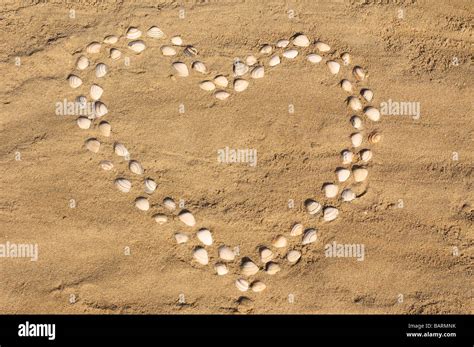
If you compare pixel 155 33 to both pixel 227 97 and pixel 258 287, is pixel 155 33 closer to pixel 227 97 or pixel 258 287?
pixel 227 97

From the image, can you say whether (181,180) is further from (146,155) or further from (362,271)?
(362,271)

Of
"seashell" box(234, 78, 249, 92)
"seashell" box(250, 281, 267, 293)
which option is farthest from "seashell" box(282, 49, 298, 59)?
"seashell" box(250, 281, 267, 293)

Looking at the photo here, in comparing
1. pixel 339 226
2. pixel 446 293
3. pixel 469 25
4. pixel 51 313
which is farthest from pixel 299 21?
pixel 51 313

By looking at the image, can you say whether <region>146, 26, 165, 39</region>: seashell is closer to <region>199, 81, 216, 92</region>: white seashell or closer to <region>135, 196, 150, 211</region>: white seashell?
<region>199, 81, 216, 92</region>: white seashell

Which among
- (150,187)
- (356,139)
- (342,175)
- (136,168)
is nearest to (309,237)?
(342,175)

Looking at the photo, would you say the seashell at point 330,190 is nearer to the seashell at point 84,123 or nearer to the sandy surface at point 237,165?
the sandy surface at point 237,165

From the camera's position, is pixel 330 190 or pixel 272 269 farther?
pixel 330 190

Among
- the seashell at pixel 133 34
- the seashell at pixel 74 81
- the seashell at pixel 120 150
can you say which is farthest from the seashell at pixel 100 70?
the seashell at pixel 120 150

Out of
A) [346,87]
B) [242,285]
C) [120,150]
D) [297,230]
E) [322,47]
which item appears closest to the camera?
[242,285]
